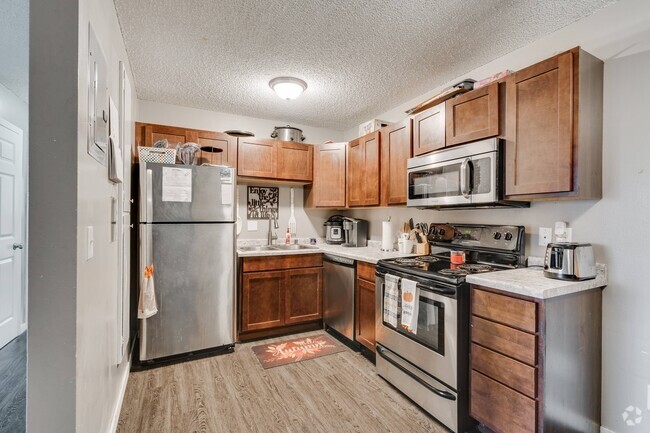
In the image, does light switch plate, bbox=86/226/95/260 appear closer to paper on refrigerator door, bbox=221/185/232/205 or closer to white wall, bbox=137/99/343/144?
paper on refrigerator door, bbox=221/185/232/205

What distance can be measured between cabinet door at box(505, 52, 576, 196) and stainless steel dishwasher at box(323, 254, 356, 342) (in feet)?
5.18

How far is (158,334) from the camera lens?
259cm

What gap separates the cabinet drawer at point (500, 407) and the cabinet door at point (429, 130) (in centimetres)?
163

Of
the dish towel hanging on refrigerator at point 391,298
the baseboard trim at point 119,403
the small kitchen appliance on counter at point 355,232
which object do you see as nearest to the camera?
the baseboard trim at point 119,403

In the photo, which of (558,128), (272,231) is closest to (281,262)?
(272,231)

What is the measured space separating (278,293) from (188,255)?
99cm

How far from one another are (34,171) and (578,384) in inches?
103

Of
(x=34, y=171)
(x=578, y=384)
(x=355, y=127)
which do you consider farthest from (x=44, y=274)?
(x=355, y=127)

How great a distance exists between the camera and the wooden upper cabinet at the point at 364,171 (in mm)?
→ 3141

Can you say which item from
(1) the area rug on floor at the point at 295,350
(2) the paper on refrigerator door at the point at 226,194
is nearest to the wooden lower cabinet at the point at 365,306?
(1) the area rug on floor at the point at 295,350

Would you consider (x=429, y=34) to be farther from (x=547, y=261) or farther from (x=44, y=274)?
(x=44, y=274)

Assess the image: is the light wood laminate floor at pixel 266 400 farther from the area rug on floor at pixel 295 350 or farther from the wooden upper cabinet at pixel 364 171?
the wooden upper cabinet at pixel 364 171

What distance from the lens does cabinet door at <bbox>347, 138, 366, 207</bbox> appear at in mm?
3342

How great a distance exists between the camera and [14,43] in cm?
222
